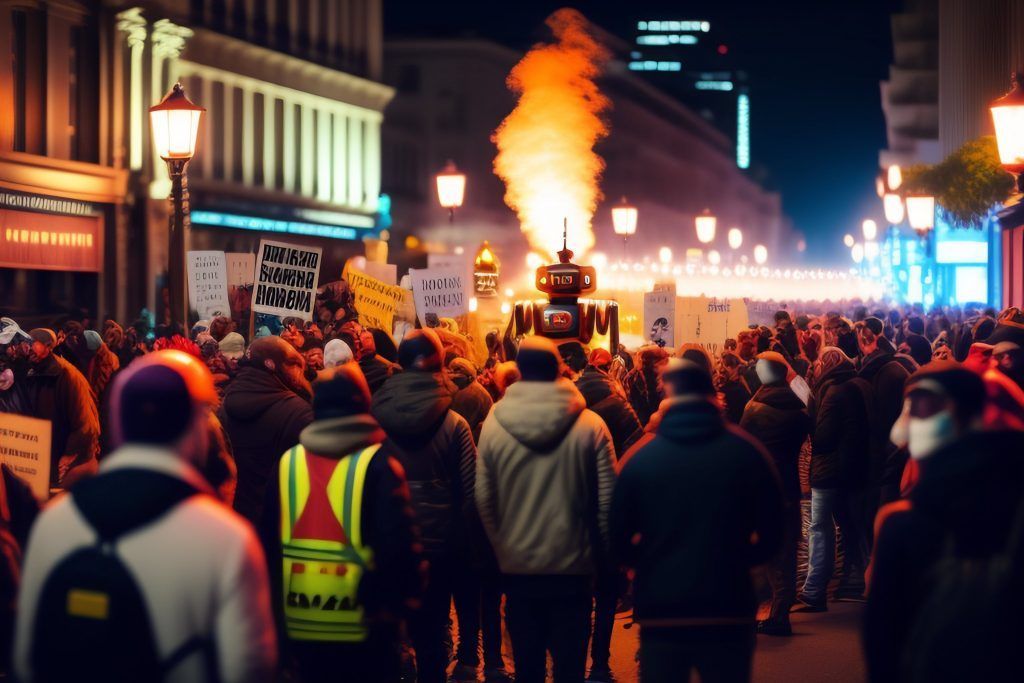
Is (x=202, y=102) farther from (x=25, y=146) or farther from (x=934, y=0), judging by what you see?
(x=934, y=0)

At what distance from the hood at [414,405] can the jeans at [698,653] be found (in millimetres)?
2407

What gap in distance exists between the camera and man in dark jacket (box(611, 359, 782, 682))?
536cm

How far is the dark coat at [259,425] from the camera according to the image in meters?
7.80

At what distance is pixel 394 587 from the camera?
540 cm

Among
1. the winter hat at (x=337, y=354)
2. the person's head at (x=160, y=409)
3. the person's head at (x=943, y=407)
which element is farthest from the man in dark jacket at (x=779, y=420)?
the person's head at (x=160, y=409)

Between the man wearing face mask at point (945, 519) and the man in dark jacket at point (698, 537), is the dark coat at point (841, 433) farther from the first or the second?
the man wearing face mask at point (945, 519)

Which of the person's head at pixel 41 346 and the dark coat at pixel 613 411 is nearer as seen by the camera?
the dark coat at pixel 613 411

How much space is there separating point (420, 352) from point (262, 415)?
102cm

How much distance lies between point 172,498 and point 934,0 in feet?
234

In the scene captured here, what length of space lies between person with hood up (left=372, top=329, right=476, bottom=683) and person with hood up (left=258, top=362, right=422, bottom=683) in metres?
1.89

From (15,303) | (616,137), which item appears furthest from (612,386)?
(616,137)

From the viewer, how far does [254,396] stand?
7.84 meters

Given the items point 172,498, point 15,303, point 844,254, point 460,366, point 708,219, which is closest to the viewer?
point 172,498

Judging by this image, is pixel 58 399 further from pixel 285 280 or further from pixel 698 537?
pixel 698 537
